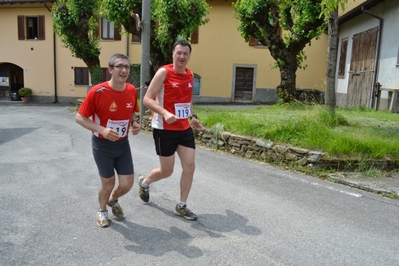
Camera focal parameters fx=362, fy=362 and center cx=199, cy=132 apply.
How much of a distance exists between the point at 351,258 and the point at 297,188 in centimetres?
211

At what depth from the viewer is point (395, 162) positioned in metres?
6.02

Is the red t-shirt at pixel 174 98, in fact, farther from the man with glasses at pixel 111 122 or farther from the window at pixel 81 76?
the window at pixel 81 76

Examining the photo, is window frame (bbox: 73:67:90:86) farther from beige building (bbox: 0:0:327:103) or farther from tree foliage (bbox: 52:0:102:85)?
tree foliage (bbox: 52:0:102:85)

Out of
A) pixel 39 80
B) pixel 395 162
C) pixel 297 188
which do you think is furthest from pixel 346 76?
pixel 39 80

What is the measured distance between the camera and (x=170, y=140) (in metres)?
3.91

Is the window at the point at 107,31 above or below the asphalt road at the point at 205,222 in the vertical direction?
above

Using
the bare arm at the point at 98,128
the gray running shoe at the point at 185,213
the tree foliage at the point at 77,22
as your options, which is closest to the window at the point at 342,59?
the tree foliage at the point at 77,22

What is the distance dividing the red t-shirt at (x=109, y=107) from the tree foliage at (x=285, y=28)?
10.4 metres

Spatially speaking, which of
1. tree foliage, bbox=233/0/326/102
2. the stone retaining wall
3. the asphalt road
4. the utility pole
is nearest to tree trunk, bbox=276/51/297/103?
tree foliage, bbox=233/0/326/102

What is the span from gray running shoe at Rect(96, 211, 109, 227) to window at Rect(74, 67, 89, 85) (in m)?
21.6

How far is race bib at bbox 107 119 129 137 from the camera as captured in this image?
357cm

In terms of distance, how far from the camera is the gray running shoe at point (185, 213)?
3996 mm

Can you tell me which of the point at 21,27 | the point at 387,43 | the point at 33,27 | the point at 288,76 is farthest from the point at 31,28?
the point at 387,43

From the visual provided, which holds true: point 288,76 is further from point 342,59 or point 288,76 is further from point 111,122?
point 111,122
